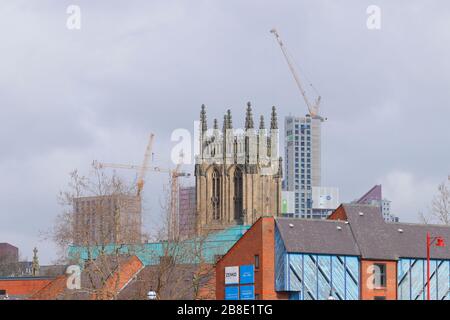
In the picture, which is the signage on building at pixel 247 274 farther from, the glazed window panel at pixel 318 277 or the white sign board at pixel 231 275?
the glazed window panel at pixel 318 277

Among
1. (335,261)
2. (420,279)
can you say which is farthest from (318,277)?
(420,279)

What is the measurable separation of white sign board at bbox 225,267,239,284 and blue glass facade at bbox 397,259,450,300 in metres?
11.9

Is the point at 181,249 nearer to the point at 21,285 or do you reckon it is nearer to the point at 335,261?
the point at 335,261

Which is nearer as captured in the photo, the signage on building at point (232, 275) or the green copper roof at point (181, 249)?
the signage on building at point (232, 275)

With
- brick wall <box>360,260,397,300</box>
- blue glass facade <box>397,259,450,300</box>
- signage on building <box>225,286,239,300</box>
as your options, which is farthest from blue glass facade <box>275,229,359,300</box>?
blue glass facade <box>397,259,450,300</box>

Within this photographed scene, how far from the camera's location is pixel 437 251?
90.1 m

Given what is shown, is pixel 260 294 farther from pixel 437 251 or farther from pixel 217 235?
pixel 217 235

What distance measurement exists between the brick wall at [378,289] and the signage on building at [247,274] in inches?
318

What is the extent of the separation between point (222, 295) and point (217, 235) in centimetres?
7025

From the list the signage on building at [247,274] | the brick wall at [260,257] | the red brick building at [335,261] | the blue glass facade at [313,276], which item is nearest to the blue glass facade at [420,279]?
the red brick building at [335,261]

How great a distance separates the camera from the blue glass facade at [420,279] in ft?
285

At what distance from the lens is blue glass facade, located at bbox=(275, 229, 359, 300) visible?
83.1 meters

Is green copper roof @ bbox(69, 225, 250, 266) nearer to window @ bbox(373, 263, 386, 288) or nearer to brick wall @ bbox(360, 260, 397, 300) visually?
Result: brick wall @ bbox(360, 260, 397, 300)
